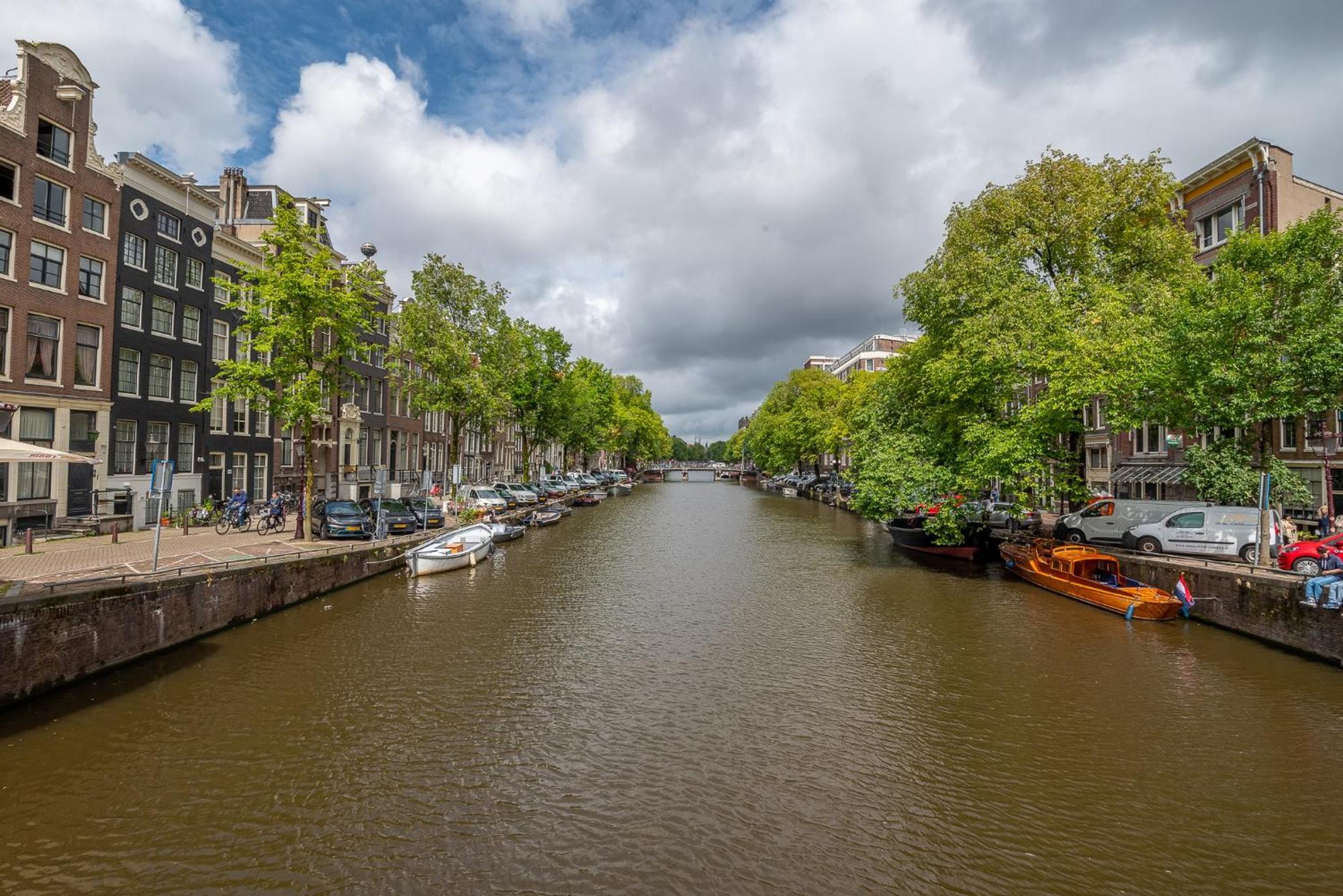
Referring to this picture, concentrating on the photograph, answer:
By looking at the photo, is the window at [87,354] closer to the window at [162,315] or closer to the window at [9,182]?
the window at [162,315]

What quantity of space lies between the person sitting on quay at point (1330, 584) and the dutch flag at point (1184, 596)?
3.48 meters

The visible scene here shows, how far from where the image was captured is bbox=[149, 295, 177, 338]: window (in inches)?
1181

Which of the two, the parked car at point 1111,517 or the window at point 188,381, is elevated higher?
the window at point 188,381

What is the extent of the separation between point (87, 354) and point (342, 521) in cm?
1279

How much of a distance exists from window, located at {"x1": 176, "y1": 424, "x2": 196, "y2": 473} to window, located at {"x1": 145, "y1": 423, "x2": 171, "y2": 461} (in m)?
0.64

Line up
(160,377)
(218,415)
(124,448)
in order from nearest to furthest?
(124,448), (160,377), (218,415)

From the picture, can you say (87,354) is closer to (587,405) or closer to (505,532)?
(505,532)

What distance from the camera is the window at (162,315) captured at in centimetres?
3000

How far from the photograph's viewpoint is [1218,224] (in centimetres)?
3569

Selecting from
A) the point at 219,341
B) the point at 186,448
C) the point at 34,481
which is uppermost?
the point at 219,341

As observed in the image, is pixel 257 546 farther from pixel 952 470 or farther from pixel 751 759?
pixel 952 470

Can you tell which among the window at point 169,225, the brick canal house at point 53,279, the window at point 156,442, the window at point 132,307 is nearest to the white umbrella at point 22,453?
the brick canal house at point 53,279

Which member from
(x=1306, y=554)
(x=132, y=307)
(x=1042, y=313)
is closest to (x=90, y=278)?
(x=132, y=307)

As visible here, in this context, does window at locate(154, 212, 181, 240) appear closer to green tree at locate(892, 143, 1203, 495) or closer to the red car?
green tree at locate(892, 143, 1203, 495)
